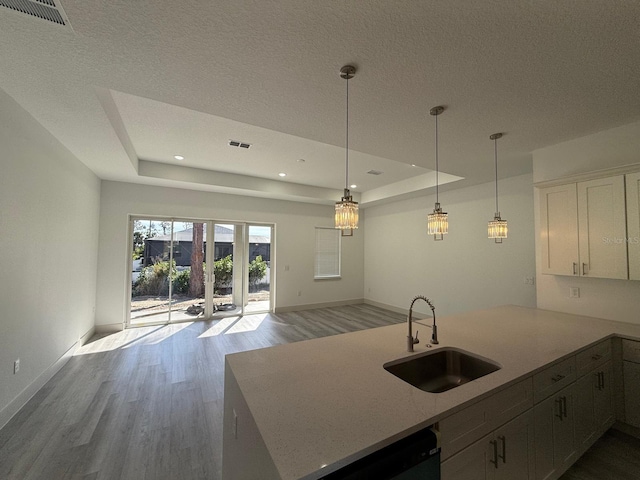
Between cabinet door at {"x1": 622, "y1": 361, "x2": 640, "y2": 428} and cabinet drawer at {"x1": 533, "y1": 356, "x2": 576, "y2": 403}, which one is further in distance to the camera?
cabinet door at {"x1": 622, "y1": 361, "x2": 640, "y2": 428}

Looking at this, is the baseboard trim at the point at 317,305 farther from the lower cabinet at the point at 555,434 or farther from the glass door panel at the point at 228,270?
the lower cabinet at the point at 555,434

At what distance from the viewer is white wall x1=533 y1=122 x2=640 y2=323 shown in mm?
2543

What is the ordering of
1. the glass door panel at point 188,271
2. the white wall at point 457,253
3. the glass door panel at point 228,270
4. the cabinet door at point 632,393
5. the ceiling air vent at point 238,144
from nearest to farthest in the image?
the cabinet door at point 632,393
the ceiling air vent at point 238,144
the white wall at point 457,253
the glass door panel at point 188,271
the glass door panel at point 228,270

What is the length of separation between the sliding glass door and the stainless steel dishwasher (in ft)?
17.5

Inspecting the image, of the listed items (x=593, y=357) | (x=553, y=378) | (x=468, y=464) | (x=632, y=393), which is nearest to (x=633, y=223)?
(x=593, y=357)

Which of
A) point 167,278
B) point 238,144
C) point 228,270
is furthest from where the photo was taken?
point 228,270

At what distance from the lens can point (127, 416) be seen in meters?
2.39

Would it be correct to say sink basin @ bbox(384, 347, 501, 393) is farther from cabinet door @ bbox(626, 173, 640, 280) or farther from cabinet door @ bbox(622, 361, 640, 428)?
cabinet door @ bbox(626, 173, 640, 280)

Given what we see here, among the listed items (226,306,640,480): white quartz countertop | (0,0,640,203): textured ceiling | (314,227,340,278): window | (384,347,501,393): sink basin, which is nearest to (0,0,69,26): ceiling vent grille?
(0,0,640,203): textured ceiling

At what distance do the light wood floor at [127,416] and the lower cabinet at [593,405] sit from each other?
2.69 meters

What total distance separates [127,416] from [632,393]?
14.7 ft

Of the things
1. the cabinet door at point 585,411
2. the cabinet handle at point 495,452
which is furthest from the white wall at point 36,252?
the cabinet door at point 585,411

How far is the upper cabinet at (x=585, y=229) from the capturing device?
2.42 m

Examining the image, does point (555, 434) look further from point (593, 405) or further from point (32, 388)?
point (32, 388)
